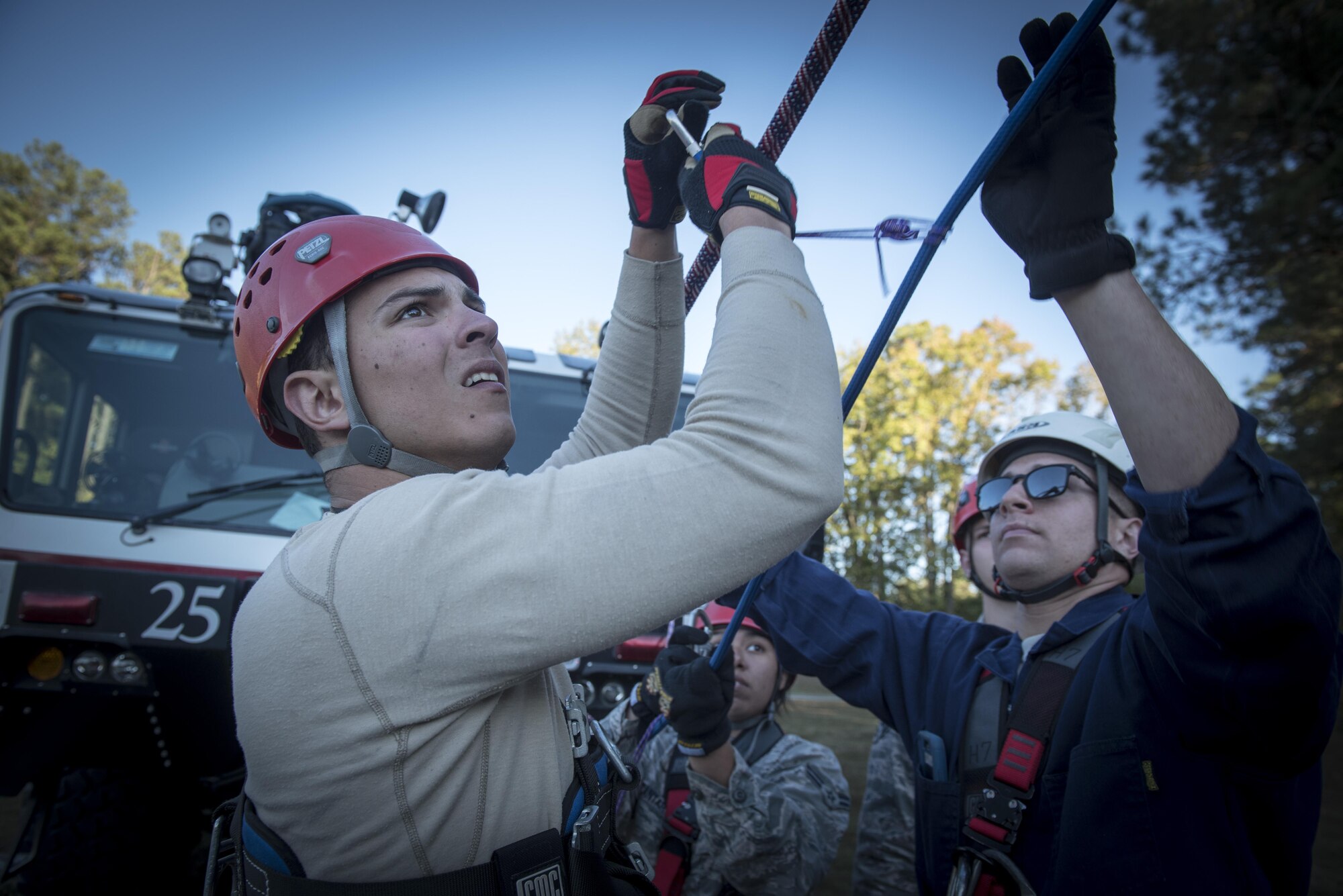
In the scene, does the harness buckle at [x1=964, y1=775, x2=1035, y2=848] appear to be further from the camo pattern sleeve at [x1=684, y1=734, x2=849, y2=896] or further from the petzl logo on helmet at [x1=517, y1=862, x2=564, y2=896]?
the petzl logo on helmet at [x1=517, y1=862, x2=564, y2=896]

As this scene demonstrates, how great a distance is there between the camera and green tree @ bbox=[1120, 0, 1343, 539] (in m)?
8.23

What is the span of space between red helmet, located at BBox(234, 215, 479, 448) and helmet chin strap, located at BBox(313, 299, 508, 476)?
23 millimetres

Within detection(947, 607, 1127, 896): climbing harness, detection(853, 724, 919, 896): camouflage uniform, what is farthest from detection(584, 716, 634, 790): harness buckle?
detection(853, 724, 919, 896): camouflage uniform

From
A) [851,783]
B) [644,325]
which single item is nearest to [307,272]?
[644,325]

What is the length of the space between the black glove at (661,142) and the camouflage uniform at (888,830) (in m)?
2.18

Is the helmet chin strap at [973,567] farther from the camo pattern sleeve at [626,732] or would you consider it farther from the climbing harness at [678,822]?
the camo pattern sleeve at [626,732]

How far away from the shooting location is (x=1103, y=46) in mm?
1373

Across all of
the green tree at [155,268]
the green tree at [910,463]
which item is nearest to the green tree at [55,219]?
the green tree at [155,268]

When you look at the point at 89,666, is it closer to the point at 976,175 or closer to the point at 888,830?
the point at 888,830

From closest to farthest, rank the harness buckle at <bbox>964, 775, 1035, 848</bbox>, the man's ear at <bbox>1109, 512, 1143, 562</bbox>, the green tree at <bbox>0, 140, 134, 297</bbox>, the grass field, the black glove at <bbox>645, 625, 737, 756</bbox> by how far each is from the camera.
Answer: the harness buckle at <bbox>964, 775, 1035, 848</bbox> < the black glove at <bbox>645, 625, 737, 756</bbox> < the man's ear at <bbox>1109, 512, 1143, 562</bbox> < the grass field < the green tree at <bbox>0, 140, 134, 297</bbox>

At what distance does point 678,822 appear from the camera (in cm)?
295

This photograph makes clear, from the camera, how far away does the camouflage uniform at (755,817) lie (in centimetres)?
274

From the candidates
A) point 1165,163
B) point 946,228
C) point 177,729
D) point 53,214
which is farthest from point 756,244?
point 53,214

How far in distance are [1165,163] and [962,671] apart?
10.5m
